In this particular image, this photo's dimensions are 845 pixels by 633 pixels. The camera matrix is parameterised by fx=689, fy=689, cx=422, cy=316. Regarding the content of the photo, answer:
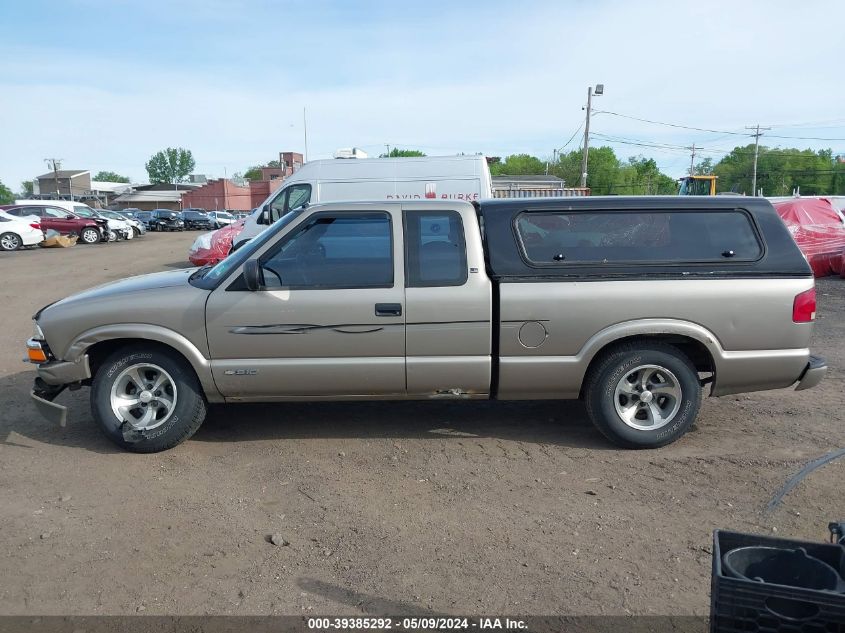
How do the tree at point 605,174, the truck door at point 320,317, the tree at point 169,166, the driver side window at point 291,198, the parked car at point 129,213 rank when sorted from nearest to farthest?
1. the truck door at point 320,317
2. the driver side window at point 291,198
3. the parked car at point 129,213
4. the tree at point 605,174
5. the tree at point 169,166

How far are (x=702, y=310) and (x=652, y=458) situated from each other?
111 centimetres

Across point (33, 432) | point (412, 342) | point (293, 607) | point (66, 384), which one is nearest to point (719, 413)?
point (412, 342)

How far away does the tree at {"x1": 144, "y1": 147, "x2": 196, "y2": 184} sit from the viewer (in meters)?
156

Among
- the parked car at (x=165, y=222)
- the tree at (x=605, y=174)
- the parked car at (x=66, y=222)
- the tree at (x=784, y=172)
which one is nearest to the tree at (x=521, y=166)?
the tree at (x=605, y=174)

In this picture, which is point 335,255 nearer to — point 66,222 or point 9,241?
point 9,241

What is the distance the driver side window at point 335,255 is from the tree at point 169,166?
162 m

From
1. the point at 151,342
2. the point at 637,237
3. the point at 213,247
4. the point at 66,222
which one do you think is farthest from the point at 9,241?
the point at 637,237

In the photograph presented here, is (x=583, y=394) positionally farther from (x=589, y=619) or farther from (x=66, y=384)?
(x=66, y=384)

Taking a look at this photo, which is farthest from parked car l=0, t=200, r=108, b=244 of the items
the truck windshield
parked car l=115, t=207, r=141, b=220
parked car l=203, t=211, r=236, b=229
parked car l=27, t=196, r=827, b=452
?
the truck windshield

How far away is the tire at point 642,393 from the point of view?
4.96 metres

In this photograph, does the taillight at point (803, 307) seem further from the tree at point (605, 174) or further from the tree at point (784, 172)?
the tree at point (784, 172)

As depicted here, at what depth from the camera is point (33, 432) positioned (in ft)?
18.2

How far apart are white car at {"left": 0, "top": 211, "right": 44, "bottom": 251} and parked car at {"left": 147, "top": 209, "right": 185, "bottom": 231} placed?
1971cm

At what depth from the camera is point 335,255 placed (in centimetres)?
498
